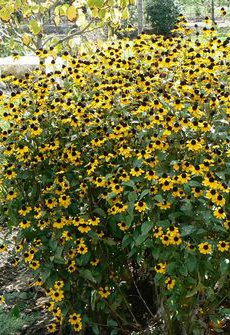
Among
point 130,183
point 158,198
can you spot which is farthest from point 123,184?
point 158,198

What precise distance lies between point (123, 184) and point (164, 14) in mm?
13627

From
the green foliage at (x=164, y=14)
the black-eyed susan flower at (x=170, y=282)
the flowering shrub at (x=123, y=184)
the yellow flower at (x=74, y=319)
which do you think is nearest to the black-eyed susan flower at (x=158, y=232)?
the flowering shrub at (x=123, y=184)

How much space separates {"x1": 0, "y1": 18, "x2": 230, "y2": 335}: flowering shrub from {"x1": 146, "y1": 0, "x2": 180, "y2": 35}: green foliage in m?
→ 12.7

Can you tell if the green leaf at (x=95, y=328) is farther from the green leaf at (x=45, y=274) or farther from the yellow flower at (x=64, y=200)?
the yellow flower at (x=64, y=200)

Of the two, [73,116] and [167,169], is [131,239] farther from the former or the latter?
[73,116]

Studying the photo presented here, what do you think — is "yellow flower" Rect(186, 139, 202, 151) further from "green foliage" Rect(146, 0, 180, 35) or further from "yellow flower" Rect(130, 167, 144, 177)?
"green foliage" Rect(146, 0, 180, 35)

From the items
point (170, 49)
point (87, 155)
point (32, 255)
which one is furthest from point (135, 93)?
point (32, 255)

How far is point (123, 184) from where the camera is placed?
2.14 metres

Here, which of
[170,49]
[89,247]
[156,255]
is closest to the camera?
[156,255]

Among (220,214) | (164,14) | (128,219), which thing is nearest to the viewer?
(220,214)

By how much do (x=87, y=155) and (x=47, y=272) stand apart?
58 cm

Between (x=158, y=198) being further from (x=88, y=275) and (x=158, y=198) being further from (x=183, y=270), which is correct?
(x=88, y=275)

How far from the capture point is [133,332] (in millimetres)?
2768

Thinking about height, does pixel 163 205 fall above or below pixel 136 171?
below
